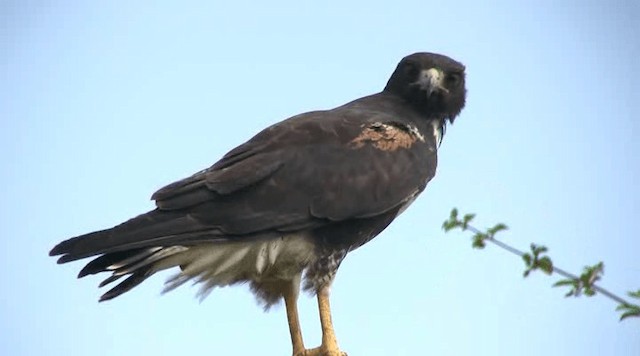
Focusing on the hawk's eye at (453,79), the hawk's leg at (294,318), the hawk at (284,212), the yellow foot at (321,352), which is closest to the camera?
the hawk at (284,212)

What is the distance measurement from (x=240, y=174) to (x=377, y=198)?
0.96 metres

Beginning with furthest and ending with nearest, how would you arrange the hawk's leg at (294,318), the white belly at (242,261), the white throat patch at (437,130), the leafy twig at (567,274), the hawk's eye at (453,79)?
the hawk's eye at (453,79)
the white throat patch at (437,130)
the hawk's leg at (294,318)
the white belly at (242,261)
the leafy twig at (567,274)

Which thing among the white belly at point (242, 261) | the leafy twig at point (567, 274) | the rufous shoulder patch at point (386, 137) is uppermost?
the rufous shoulder patch at point (386, 137)

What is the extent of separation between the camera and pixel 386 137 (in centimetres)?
736

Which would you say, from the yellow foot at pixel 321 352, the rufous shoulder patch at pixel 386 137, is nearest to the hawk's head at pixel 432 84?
the rufous shoulder patch at pixel 386 137

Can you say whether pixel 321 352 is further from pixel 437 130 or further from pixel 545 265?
pixel 545 265

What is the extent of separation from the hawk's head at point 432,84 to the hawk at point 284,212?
1.49 ft

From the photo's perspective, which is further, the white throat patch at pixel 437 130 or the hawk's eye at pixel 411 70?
the hawk's eye at pixel 411 70

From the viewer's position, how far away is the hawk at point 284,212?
A: 6.43 m

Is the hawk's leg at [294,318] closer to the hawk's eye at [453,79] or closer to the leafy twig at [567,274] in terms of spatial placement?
the hawk's eye at [453,79]

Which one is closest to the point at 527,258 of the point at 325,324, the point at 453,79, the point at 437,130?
the point at 325,324

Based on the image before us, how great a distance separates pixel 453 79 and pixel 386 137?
3.79ft

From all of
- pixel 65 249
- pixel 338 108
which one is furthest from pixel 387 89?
pixel 65 249

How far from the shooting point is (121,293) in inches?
253
